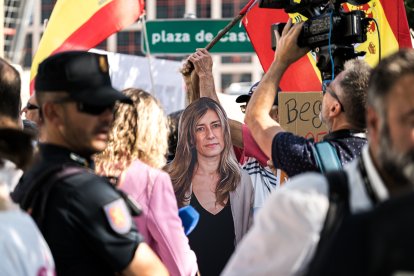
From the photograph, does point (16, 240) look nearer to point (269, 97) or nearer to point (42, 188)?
point (42, 188)

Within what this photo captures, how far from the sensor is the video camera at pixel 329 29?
3996 mm

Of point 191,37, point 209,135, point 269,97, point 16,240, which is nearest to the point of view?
point 16,240

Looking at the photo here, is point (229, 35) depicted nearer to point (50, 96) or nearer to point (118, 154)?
point (118, 154)

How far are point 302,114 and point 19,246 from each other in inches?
127

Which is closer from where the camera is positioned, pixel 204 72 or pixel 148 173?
pixel 148 173

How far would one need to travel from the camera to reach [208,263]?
494 centimetres

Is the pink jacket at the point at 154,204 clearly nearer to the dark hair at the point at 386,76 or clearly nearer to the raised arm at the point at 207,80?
the dark hair at the point at 386,76

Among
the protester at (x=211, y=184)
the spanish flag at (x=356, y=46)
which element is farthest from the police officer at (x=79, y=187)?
the spanish flag at (x=356, y=46)

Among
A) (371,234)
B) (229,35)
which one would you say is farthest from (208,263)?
(229,35)

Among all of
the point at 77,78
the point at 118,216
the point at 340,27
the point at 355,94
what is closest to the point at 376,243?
the point at 118,216

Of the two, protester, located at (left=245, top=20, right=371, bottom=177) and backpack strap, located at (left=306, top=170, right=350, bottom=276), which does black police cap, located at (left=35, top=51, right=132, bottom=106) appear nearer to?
protester, located at (left=245, top=20, right=371, bottom=177)

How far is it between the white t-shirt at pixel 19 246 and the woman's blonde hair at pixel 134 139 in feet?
4.39

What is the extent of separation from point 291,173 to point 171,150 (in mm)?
3168

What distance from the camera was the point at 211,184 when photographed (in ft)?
16.5
